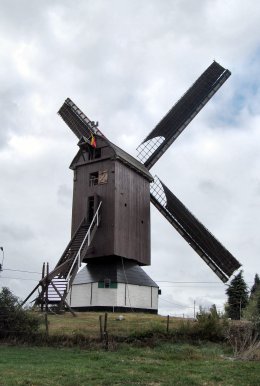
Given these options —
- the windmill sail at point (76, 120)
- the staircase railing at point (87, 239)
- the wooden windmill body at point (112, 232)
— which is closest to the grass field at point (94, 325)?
the staircase railing at point (87, 239)

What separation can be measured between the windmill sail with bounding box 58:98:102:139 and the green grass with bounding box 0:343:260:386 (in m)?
17.8

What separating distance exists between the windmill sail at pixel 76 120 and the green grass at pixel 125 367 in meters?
17.8

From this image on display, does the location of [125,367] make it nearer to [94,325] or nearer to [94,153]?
[94,325]

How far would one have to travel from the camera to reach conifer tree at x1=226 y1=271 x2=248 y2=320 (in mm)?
46625

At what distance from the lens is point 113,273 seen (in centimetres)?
2886

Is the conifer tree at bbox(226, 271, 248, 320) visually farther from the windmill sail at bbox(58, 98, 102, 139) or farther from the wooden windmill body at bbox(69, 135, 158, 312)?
the windmill sail at bbox(58, 98, 102, 139)

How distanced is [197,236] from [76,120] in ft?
39.3

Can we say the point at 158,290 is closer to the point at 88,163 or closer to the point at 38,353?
the point at 88,163

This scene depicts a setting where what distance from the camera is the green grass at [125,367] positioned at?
36.4 feet

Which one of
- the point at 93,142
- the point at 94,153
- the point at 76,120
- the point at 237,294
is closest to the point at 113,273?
the point at 94,153

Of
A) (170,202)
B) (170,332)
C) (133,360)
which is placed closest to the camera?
(133,360)

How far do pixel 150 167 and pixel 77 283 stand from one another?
1067 centimetres

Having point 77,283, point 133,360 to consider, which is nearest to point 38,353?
point 133,360

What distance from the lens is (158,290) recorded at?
31.9 m
